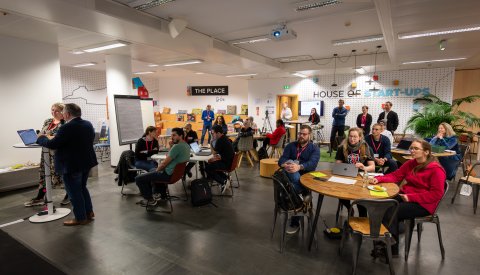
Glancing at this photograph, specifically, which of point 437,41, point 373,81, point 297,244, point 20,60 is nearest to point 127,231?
point 297,244

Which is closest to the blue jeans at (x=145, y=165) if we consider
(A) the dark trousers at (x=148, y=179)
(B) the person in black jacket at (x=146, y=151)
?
(B) the person in black jacket at (x=146, y=151)

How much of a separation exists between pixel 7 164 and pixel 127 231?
12.0 ft

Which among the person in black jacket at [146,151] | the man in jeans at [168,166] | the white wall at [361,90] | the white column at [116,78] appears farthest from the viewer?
the white wall at [361,90]

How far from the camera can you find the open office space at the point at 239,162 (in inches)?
108

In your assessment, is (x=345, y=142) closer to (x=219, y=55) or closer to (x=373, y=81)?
(x=219, y=55)

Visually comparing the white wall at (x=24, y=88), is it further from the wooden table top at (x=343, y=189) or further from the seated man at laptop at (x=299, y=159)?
the wooden table top at (x=343, y=189)

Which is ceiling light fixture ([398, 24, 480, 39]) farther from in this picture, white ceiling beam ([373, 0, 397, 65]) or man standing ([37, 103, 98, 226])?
man standing ([37, 103, 98, 226])

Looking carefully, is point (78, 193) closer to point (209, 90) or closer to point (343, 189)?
point (343, 189)

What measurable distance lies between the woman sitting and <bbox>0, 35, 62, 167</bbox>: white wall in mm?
7797

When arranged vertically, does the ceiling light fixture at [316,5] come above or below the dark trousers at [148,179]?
above

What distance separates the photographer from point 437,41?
5.55m

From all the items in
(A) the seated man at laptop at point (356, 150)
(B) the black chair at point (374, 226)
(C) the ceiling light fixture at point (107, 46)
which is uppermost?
(C) the ceiling light fixture at point (107, 46)

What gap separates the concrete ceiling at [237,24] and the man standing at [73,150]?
1.48 meters

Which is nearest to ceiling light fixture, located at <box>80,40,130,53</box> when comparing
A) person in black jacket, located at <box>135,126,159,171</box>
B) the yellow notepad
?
person in black jacket, located at <box>135,126,159,171</box>
